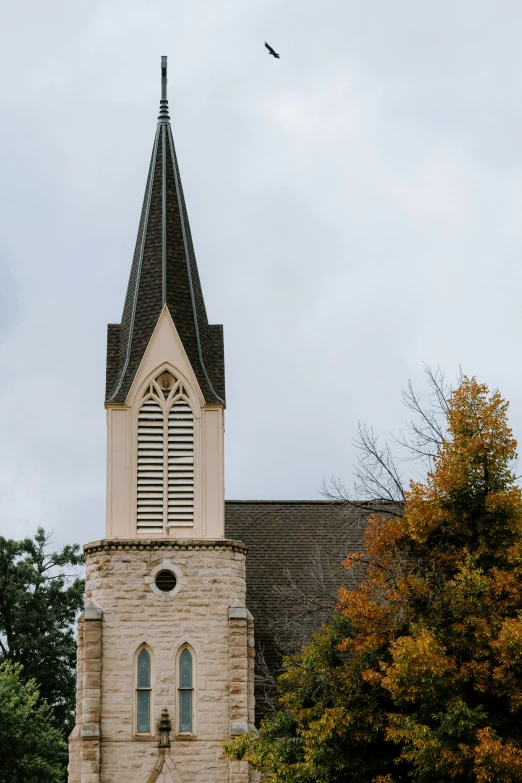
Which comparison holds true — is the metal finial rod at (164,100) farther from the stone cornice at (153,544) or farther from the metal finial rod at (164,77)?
the stone cornice at (153,544)

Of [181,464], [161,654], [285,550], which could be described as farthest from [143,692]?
[285,550]

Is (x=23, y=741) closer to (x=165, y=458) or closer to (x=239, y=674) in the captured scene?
(x=239, y=674)

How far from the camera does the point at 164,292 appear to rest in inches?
1079

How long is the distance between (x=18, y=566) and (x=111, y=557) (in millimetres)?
19640

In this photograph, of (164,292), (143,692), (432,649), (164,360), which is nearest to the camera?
(432,649)

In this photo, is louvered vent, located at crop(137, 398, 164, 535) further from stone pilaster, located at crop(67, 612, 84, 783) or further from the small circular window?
stone pilaster, located at crop(67, 612, 84, 783)

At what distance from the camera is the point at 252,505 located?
104ft

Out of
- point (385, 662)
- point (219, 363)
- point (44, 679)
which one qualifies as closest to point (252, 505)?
point (219, 363)

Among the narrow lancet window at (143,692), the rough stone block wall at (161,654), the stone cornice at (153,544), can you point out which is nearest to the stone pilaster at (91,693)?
the rough stone block wall at (161,654)

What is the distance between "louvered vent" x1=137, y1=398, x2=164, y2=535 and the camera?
2559cm

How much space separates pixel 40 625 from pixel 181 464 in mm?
19523

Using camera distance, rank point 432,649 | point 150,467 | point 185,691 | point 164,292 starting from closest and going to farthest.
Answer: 1. point 432,649
2. point 185,691
3. point 150,467
4. point 164,292

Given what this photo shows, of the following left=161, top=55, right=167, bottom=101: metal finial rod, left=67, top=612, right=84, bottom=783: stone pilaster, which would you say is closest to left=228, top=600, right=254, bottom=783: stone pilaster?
left=67, top=612, right=84, bottom=783: stone pilaster

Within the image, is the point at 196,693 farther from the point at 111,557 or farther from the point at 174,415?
the point at 174,415
